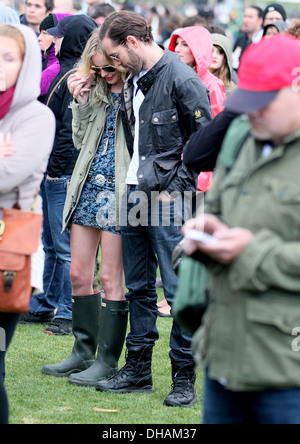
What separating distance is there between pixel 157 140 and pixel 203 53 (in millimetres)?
1739

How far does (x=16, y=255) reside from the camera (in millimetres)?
3004

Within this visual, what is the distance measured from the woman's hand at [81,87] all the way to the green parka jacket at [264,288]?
8.36ft

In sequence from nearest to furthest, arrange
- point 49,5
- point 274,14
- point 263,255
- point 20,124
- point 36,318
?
point 263,255, point 20,124, point 36,318, point 49,5, point 274,14

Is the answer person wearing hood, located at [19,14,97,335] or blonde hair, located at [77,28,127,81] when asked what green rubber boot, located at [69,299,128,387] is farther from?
blonde hair, located at [77,28,127,81]

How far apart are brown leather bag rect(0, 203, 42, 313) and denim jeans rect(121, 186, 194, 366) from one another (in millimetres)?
1385

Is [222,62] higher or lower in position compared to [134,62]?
lower

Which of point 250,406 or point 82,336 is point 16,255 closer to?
point 250,406

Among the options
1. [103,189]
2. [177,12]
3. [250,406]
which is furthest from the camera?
[177,12]

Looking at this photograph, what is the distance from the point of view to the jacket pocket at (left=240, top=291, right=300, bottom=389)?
2227 mm

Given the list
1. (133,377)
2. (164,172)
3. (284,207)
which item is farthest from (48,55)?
(284,207)

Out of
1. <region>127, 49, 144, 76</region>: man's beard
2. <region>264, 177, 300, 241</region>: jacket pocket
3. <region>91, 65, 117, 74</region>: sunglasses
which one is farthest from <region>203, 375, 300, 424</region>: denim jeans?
<region>91, 65, 117, 74</region>: sunglasses

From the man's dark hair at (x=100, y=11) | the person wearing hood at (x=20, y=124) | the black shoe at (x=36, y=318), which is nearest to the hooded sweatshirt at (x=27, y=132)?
the person wearing hood at (x=20, y=124)

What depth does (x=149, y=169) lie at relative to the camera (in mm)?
4262

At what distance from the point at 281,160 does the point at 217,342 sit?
61 cm
